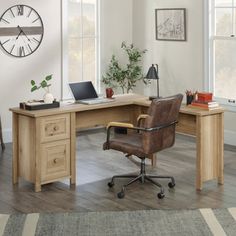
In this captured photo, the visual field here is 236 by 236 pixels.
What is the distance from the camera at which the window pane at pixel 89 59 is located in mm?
8266

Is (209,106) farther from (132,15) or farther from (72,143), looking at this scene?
(132,15)

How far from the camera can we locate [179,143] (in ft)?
24.6

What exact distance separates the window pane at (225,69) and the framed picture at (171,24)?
60cm

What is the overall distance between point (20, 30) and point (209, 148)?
3199 millimetres

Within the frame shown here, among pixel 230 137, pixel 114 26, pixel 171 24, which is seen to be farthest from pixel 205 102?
pixel 114 26

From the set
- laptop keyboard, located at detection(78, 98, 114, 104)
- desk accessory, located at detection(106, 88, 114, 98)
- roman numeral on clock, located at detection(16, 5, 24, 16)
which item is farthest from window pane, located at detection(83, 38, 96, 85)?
laptop keyboard, located at detection(78, 98, 114, 104)

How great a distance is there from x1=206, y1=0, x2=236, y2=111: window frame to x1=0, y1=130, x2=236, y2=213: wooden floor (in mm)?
950

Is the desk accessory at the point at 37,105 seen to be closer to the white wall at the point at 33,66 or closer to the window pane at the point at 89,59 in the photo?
the white wall at the point at 33,66

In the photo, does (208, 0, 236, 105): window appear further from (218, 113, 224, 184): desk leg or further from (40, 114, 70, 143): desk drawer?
(40, 114, 70, 143): desk drawer

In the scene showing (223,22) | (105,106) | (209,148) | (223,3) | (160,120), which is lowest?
(209,148)

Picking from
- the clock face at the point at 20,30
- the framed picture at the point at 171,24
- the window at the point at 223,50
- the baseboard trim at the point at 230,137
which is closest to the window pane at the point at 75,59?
the clock face at the point at 20,30

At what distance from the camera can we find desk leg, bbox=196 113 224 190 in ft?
17.7

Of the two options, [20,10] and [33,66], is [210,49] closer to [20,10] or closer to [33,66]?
[33,66]

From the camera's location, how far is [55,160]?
18.1ft
